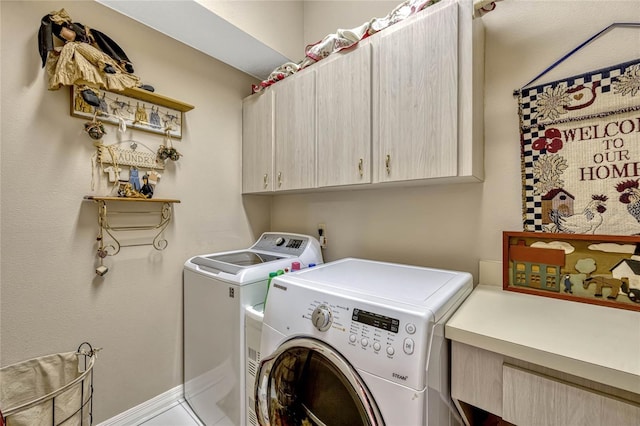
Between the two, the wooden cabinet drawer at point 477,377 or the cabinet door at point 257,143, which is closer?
the wooden cabinet drawer at point 477,377

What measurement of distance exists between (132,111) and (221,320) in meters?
1.31

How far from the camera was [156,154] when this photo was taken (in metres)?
1.68

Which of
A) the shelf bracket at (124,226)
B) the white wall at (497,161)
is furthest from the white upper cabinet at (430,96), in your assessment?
the shelf bracket at (124,226)

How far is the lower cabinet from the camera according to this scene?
0.66 meters

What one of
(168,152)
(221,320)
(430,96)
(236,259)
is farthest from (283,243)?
(430,96)

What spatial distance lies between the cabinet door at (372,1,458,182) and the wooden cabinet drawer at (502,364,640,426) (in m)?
0.76

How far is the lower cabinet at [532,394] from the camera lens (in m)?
0.66

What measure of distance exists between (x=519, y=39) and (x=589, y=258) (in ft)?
3.41

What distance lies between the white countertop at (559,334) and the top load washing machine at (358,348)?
0.09 m

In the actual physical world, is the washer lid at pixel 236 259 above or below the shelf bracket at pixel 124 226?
below

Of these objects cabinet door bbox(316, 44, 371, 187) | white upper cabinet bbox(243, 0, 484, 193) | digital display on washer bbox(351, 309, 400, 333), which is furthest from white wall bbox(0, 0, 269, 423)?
digital display on washer bbox(351, 309, 400, 333)

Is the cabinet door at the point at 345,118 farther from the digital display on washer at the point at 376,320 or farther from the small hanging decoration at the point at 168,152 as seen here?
the small hanging decoration at the point at 168,152

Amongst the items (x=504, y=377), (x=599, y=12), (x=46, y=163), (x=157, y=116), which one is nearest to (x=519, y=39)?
(x=599, y=12)

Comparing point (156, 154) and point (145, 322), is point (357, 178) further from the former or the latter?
point (145, 322)
